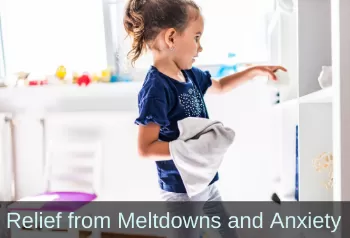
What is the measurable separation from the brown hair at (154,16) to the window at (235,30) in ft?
2.84

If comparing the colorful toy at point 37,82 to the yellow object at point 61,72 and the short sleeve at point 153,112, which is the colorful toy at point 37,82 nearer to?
the yellow object at point 61,72

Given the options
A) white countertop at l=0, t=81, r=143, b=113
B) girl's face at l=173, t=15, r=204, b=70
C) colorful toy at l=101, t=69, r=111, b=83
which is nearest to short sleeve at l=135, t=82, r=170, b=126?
girl's face at l=173, t=15, r=204, b=70

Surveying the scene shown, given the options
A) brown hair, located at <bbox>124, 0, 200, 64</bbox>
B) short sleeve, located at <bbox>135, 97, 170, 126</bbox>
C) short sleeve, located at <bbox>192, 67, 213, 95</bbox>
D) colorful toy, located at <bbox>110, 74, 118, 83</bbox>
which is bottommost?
short sleeve, located at <bbox>135, 97, 170, 126</bbox>

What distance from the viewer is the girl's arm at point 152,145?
85 centimetres

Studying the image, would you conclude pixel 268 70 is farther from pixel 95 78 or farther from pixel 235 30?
pixel 95 78

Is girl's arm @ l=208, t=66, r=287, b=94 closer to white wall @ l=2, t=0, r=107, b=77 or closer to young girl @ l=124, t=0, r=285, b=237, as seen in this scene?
young girl @ l=124, t=0, r=285, b=237

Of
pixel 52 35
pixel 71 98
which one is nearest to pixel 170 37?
pixel 71 98

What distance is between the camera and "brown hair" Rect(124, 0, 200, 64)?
2.97ft

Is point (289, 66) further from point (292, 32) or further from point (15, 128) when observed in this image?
point (15, 128)

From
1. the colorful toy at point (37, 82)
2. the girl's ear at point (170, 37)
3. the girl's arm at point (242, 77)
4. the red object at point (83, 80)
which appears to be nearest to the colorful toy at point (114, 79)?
the red object at point (83, 80)

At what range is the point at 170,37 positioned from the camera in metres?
0.91

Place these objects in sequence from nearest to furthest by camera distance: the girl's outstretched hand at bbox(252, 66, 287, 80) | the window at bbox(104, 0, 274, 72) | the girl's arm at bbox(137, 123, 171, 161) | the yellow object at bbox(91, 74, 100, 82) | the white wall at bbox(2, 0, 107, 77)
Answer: the girl's arm at bbox(137, 123, 171, 161) < the girl's outstretched hand at bbox(252, 66, 287, 80) < the window at bbox(104, 0, 274, 72) < the yellow object at bbox(91, 74, 100, 82) < the white wall at bbox(2, 0, 107, 77)

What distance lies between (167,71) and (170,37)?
3.4 inches

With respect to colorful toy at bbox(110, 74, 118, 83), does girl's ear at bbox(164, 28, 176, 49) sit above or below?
above
